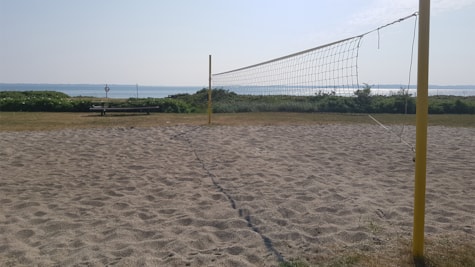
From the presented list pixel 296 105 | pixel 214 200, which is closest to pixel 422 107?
pixel 214 200

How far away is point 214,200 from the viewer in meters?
4.22

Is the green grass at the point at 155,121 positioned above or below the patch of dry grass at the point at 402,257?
above

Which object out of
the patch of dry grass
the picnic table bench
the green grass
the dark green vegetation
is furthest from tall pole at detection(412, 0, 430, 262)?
the dark green vegetation

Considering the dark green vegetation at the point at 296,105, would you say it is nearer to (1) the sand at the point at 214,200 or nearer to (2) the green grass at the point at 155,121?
(2) the green grass at the point at 155,121

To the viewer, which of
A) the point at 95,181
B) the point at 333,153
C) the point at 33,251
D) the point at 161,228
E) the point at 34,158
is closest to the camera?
the point at 33,251

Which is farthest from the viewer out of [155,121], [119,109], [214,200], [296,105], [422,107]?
[296,105]

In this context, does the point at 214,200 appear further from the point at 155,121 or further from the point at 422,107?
the point at 155,121

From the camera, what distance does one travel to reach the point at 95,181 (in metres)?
5.07

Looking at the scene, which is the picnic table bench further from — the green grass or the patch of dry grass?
the patch of dry grass

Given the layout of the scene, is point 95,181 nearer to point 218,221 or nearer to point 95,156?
point 95,156

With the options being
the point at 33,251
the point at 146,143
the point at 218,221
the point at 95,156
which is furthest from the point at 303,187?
the point at 146,143

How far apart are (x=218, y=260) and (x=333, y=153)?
15.1 ft

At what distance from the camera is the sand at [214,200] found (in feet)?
9.78

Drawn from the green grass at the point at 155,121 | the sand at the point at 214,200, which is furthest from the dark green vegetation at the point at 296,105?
the sand at the point at 214,200
